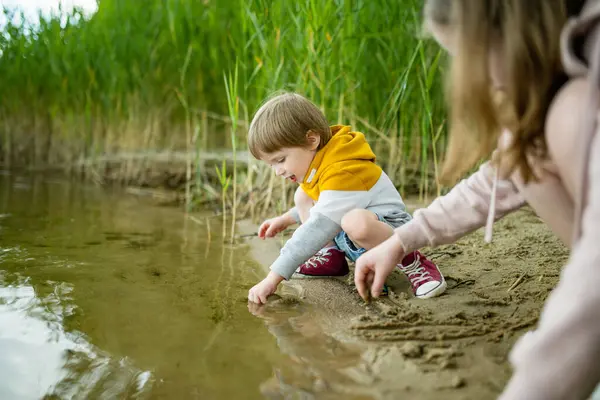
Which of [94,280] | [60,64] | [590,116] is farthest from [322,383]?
[60,64]

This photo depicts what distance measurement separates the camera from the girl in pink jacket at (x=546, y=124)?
0.64 meters

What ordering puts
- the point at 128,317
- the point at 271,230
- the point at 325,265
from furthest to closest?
the point at 271,230 → the point at 325,265 → the point at 128,317

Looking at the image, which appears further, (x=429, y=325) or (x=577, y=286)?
(x=429, y=325)

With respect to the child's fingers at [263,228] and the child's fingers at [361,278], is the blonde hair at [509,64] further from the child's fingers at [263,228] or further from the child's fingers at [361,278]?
the child's fingers at [263,228]

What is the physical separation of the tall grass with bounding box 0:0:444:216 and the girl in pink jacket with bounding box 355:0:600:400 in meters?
1.23

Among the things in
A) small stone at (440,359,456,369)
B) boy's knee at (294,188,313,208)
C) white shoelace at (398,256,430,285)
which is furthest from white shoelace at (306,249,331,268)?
small stone at (440,359,456,369)

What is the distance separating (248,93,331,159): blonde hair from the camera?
5.67 ft

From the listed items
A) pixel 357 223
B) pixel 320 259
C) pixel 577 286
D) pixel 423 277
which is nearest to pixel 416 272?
pixel 423 277

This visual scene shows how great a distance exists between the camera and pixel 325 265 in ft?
6.10

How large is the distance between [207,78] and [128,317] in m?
2.74

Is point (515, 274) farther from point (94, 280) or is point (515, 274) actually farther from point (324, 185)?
point (94, 280)

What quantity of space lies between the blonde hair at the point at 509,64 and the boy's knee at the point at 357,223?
2.35 feet

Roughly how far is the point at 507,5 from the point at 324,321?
91cm

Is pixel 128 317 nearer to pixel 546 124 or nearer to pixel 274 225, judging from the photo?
pixel 274 225
